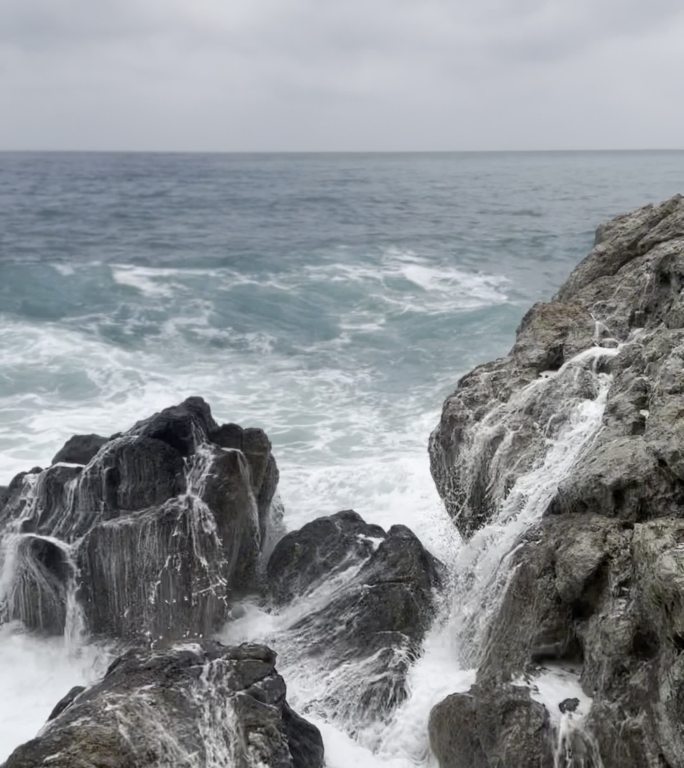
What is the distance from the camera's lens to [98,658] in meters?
8.47

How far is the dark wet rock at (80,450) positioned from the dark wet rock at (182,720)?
3.92 m

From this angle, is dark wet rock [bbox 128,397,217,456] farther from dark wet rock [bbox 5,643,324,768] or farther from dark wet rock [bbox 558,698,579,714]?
dark wet rock [bbox 558,698,579,714]

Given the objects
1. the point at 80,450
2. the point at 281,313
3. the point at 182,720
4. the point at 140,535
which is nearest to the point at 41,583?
the point at 140,535

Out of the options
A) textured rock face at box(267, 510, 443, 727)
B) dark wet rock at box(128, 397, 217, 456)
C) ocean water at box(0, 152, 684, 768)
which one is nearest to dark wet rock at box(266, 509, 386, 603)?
textured rock face at box(267, 510, 443, 727)

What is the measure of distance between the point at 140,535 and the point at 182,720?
3.08 metres

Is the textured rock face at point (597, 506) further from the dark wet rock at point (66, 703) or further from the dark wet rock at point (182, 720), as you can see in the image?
the dark wet rock at point (66, 703)

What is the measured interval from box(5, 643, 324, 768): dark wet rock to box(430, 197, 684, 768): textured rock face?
1254 mm

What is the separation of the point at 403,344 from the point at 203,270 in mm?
10449

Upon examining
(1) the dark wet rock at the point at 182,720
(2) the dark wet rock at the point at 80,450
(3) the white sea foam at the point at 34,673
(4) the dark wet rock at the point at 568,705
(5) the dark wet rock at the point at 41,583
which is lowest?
(3) the white sea foam at the point at 34,673

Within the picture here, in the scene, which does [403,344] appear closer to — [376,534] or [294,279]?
[294,279]

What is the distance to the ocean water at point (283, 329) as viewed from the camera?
39.1 ft

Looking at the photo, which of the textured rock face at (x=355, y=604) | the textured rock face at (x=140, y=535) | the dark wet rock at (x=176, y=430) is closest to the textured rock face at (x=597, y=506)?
the textured rock face at (x=355, y=604)

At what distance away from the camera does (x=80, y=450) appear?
33.2 feet

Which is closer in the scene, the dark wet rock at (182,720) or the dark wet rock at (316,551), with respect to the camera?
the dark wet rock at (182,720)
